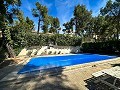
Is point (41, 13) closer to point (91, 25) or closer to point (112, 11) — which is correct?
point (112, 11)

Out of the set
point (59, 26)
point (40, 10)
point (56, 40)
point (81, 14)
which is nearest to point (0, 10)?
point (56, 40)

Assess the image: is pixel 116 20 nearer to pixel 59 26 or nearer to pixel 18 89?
pixel 59 26

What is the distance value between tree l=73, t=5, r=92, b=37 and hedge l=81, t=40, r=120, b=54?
16366mm

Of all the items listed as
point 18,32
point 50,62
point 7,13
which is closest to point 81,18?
point 18,32

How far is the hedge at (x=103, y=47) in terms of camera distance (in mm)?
21841

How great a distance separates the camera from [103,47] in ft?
79.7

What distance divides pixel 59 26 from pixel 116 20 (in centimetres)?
2574

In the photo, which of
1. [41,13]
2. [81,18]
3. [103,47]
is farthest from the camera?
[81,18]

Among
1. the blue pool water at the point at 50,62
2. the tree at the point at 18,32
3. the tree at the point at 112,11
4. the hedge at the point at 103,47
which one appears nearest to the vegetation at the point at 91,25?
the tree at the point at 112,11

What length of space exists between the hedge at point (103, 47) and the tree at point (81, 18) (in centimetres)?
1637

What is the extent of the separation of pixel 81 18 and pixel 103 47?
2173 centimetres

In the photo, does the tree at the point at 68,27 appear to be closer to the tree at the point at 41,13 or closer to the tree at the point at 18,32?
the tree at the point at 41,13

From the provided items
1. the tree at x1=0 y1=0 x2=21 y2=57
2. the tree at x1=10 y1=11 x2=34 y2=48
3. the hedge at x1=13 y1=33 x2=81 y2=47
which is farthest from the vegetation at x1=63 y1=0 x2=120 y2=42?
the tree at x1=0 y1=0 x2=21 y2=57

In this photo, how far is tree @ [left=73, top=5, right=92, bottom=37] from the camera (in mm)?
42812
